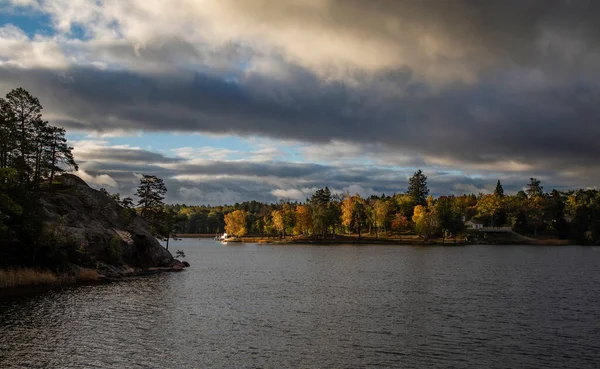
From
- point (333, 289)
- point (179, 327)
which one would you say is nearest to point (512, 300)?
point (333, 289)

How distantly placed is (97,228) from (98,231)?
7.30 feet

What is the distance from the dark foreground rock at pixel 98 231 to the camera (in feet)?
285

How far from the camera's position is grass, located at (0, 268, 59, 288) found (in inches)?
2645

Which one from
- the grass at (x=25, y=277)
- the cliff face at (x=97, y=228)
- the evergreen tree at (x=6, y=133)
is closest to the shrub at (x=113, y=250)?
the cliff face at (x=97, y=228)

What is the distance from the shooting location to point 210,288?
3125 inches

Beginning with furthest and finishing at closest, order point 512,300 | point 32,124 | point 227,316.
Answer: point 32,124, point 512,300, point 227,316

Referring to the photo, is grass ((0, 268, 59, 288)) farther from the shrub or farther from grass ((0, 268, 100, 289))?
the shrub

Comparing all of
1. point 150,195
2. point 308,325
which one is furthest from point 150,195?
point 308,325

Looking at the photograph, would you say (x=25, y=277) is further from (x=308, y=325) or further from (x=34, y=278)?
(x=308, y=325)

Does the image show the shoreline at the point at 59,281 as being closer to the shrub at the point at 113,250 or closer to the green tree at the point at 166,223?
the shrub at the point at 113,250

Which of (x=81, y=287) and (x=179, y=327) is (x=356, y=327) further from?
(x=81, y=287)

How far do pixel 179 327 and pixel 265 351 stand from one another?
13.1m

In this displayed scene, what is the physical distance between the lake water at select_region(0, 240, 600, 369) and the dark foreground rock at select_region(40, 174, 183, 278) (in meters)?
11.5

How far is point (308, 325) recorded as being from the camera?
4959 centimetres
